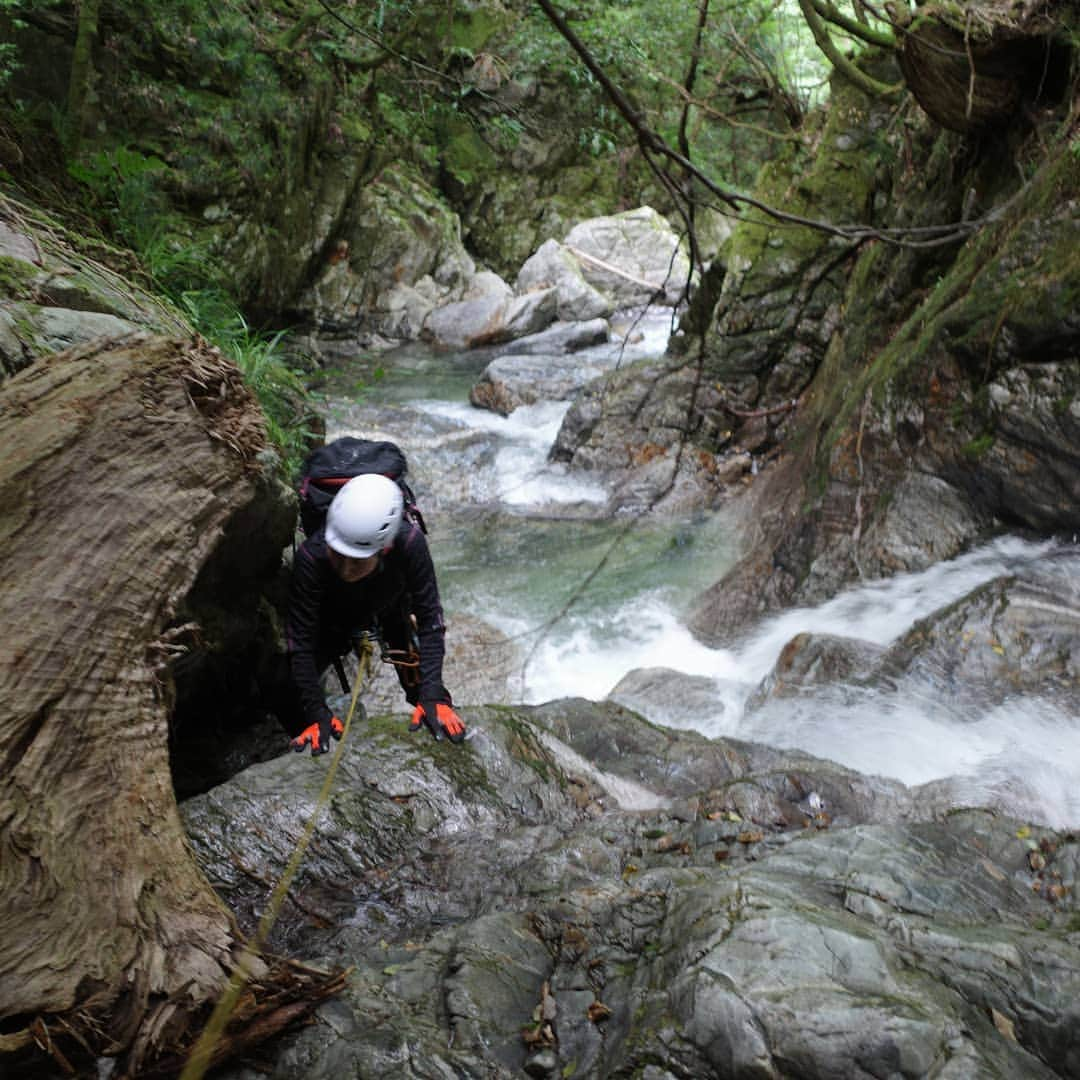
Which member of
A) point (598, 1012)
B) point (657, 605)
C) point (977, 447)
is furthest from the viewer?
point (657, 605)

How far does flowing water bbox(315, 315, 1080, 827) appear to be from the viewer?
13.9 feet

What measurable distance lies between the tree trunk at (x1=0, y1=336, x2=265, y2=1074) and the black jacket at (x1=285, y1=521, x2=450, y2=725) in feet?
3.96

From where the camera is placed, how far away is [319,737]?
336 cm

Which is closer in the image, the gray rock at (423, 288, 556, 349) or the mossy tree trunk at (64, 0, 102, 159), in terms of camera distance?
the mossy tree trunk at (64, 0, 102, 159)

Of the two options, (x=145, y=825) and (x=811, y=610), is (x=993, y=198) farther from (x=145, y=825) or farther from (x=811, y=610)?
(x=145, y=825)

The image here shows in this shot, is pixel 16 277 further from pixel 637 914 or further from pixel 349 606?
pixel 637 914

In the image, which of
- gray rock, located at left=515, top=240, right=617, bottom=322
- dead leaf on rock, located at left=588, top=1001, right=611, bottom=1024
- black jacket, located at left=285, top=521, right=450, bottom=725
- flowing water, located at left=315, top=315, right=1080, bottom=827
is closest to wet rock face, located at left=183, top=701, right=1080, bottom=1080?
dead leaf on rock, located at left=588, top=1001, right=611, bottom=1024

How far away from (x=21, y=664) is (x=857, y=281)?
8.91 metres

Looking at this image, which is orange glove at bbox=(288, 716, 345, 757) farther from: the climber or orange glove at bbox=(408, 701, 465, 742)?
orange glove at bbox=(408, 701, 465, 742)

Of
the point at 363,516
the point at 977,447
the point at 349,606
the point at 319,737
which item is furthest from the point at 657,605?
the point at 363,516

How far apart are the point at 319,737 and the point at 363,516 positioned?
102 centimetres

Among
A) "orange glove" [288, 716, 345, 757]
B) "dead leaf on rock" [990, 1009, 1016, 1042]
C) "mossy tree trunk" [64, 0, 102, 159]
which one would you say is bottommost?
"orange glove" [288, 716, 345, 757]

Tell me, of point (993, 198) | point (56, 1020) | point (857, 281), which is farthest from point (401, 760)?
point (857, 281)

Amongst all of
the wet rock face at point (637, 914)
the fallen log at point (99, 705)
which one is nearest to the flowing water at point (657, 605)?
the wet rock face at point (637, 914)
